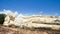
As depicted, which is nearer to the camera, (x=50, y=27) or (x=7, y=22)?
(x=50, y=27)

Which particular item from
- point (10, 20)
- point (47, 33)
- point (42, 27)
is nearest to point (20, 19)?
point (10, 20)

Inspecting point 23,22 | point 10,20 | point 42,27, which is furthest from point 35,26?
point 10,20

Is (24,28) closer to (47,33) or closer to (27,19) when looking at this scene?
(27,19)

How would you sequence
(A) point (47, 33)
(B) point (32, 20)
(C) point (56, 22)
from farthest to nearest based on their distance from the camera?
1. (B) point (32, 20)
2. (C) point (56, 22)
3. (A) point (47, 33)

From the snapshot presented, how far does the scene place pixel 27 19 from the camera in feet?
40.3

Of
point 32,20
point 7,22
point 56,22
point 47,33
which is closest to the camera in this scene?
point 47,33

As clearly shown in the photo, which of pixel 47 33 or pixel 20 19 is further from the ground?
pixel 20 19

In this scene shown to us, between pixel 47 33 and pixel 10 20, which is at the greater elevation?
pixel 10 20

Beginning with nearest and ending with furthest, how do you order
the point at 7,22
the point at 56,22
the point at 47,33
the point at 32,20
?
the point at 47,33, the point at 56,22, the point at 32,20, the point at 7,22

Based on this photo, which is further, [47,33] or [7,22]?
[7,22]

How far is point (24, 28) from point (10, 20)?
7.84 ft

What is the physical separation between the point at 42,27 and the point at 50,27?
68cm

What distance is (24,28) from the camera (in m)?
12.0

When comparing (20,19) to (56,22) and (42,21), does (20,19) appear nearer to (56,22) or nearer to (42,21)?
(42,21)
